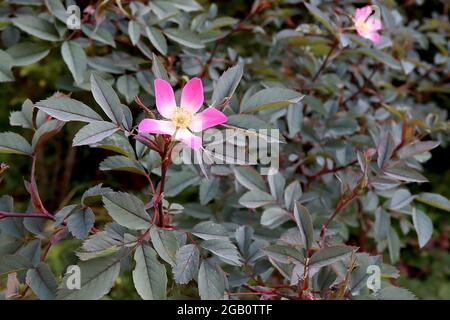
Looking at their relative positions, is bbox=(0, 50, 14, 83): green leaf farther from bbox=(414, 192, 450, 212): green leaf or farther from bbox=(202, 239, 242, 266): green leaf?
bbox=(414, 192, 450, 212): green leaf

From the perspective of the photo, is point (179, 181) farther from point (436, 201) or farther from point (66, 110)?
point (436, 201)

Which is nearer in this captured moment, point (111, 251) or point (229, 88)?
point (111, 251)

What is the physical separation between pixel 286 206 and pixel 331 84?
18.8 inches

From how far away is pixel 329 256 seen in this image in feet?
2.57

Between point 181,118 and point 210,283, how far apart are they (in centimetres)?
25

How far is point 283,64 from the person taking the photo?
1545 mm

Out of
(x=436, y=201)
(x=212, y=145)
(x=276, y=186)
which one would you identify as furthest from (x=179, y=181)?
(x=436, y=201)

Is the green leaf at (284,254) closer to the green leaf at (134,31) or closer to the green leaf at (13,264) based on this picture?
the green leaf at (13,264)

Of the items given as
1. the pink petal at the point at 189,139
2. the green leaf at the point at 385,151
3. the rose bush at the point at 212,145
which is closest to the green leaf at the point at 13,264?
the rose bush at the point at 212,145

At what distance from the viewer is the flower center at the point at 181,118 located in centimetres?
75

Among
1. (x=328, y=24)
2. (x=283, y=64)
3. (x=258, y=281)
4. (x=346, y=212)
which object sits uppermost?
(x=328, y=24)

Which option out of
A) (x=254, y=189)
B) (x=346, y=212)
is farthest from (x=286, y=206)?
(x=346, y=212)

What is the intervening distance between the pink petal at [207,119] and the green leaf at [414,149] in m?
0.47
